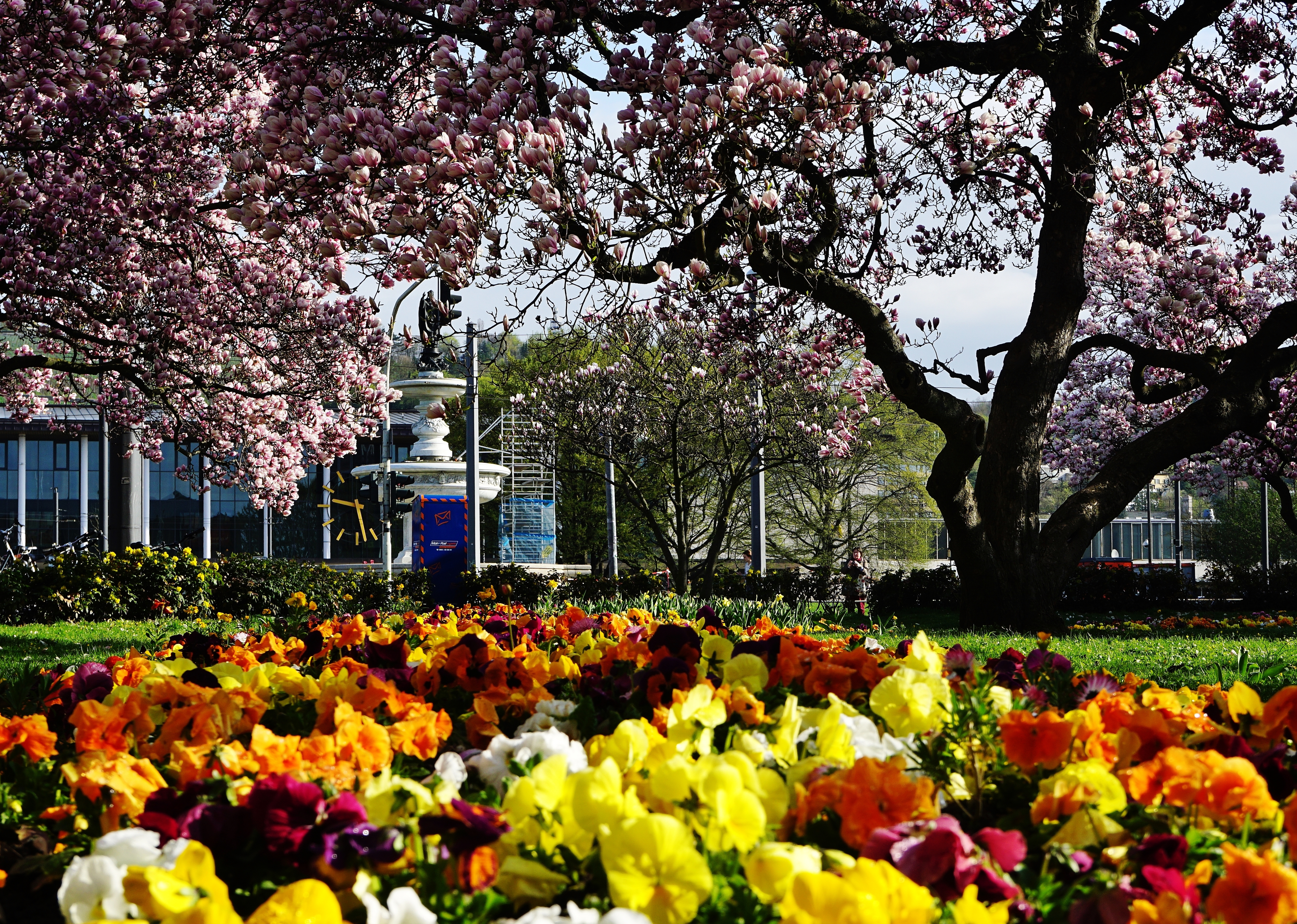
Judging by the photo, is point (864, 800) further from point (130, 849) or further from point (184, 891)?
point (130, 849)

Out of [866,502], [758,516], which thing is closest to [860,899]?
[758,516]

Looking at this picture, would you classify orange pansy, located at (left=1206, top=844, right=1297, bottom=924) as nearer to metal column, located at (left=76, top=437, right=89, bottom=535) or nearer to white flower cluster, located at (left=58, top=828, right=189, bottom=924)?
white flower cluster, located at (left=58, top=828, right=189, bottom=924)

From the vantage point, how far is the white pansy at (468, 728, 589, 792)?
2.00 metres

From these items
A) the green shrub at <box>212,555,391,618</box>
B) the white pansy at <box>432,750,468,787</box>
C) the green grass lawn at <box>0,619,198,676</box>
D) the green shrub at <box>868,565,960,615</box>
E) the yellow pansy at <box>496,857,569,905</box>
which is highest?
the white pansy at <box>432,750,468,787</box>

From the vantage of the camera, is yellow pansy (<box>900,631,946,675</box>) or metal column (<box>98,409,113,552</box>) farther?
metal column (<box>98,409,113,552</box>)

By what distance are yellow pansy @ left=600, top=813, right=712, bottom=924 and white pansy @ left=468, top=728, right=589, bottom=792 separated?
573 millimetres

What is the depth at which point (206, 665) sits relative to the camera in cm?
385

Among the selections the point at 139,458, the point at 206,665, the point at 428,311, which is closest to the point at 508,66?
the point at 206,665

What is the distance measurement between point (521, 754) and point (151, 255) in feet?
39.5

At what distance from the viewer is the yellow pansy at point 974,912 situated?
4.31ft

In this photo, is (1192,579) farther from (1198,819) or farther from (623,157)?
(1198,819)

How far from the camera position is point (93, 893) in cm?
146

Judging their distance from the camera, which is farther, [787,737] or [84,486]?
[84,486]

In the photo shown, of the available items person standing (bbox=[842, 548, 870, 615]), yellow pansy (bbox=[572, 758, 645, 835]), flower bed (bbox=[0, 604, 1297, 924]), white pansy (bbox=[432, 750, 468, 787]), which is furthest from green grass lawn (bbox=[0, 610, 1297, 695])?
yellow pansy (bbox=[572, 758, 645, 835])
